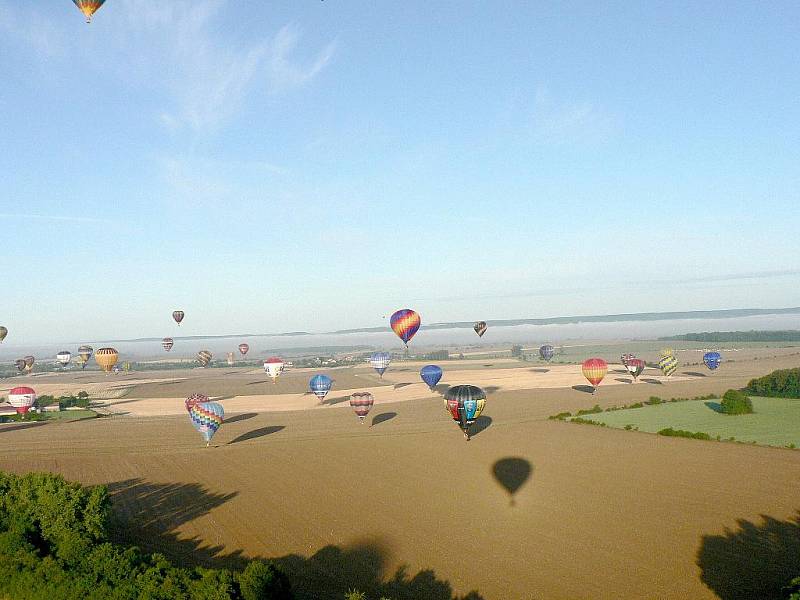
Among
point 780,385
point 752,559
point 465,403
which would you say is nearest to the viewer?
point 752,559

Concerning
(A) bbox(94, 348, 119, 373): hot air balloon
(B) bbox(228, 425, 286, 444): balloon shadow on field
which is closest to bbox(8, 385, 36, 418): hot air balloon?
(A) bbox(94, 348, 119, 373): hot air balloon

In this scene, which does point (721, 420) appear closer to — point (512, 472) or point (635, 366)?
point (512, 472)

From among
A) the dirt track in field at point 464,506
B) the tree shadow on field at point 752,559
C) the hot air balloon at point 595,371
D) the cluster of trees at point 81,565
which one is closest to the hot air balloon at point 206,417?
the dirt track in field at point 464,506

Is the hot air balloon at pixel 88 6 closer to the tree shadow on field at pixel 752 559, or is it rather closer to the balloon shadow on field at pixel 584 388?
the tree shadow on field at pixel 752 559

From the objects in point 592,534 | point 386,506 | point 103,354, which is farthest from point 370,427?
point 103,354

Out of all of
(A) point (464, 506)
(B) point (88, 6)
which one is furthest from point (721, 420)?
(B) point (88, 6)
